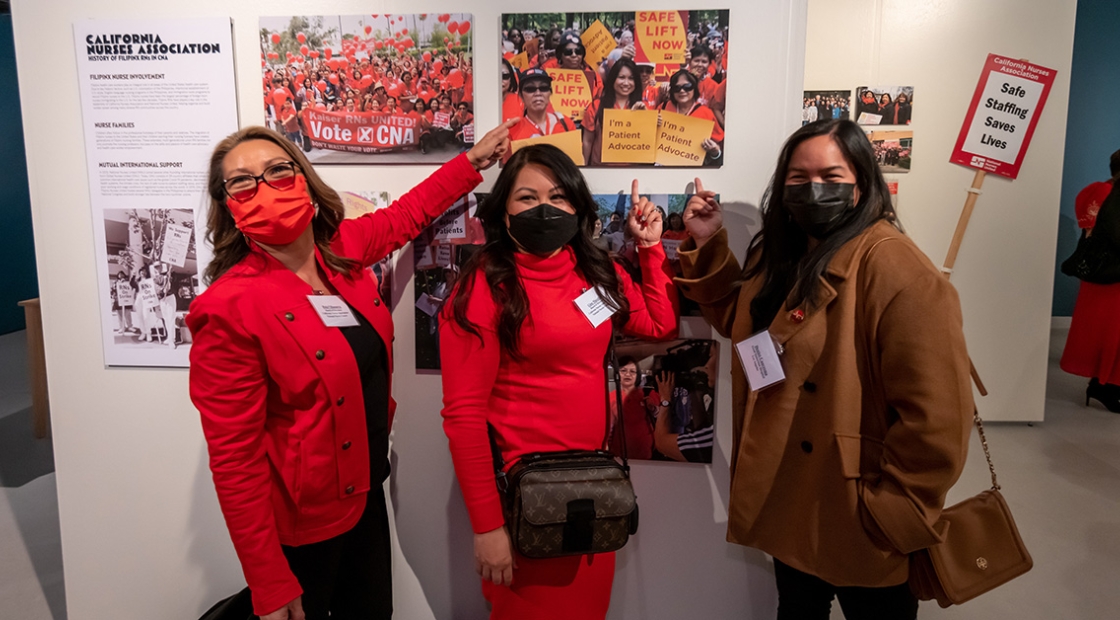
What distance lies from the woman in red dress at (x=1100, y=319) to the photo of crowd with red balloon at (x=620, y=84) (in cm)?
431

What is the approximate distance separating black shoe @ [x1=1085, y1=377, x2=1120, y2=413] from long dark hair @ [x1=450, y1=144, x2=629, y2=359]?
533 centimetres

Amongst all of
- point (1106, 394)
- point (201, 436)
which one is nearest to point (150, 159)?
point (201, 436)

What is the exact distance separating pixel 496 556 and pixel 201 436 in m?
1.33

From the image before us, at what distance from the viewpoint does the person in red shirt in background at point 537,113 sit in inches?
72.7

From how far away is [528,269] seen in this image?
1.61m

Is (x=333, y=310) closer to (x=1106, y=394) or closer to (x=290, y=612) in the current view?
(x=290, y=612)

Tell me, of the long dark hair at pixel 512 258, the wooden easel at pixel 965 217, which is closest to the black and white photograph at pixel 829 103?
the wooden easel at pixel 965 217

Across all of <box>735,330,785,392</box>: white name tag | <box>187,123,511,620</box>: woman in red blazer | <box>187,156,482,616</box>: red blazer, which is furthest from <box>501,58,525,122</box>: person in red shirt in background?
<box>735,330,785,392</box>: white name tag

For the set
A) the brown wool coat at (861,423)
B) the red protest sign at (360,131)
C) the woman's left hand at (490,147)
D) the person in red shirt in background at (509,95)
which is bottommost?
the brown wool coat at (861,423)

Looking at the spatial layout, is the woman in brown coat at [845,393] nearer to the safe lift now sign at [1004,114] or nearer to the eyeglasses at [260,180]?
the eyeglasses at [260,180]

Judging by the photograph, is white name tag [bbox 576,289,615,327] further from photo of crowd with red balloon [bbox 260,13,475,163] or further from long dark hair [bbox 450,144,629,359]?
photo of crowd with red balloon [bbox 260,13,475,163]

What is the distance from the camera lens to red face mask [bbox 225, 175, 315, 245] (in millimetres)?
1413

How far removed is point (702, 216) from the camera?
1760 mm

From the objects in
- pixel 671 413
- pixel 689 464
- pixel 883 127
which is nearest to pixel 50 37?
pixel 671 413
